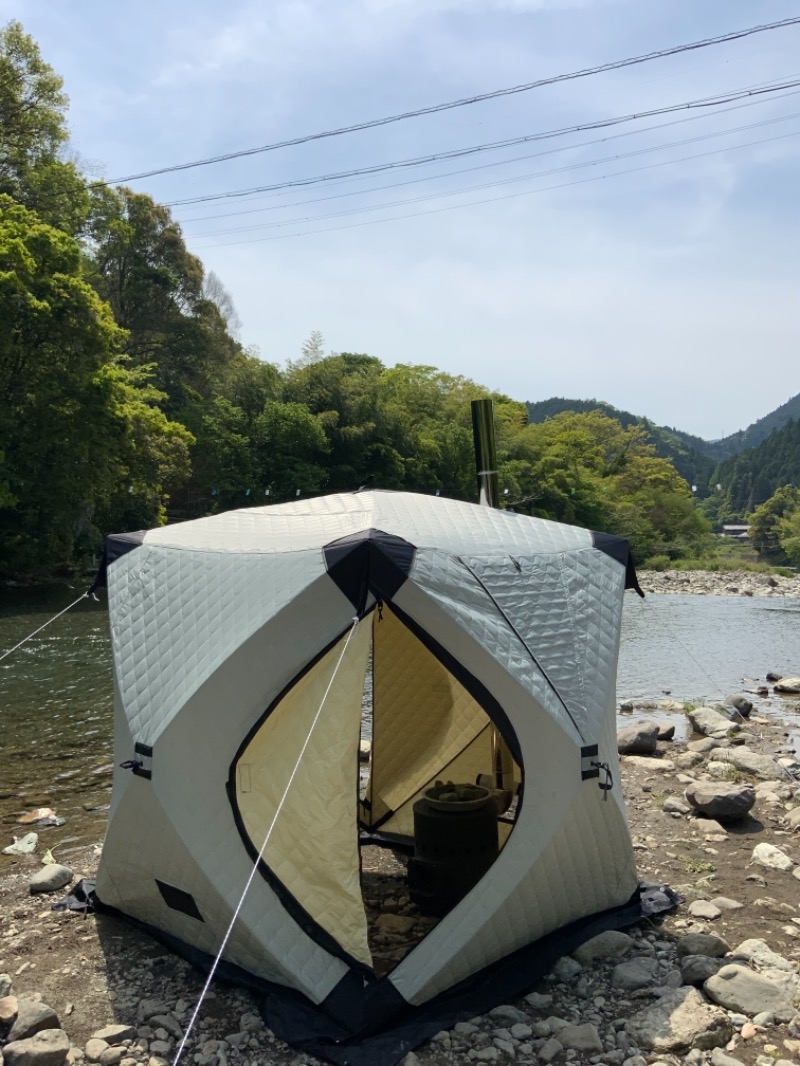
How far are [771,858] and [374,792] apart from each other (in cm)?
290

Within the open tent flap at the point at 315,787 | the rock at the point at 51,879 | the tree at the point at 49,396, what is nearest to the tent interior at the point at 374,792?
the open tent flap at the point at 315,787

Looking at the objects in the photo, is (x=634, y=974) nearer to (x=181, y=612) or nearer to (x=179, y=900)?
(x=179, y=900)

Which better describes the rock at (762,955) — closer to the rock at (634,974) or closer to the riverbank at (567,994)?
the riverbank at (567,994)

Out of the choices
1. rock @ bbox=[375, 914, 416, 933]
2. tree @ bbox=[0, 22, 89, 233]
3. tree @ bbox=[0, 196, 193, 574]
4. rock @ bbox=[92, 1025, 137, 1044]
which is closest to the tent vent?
rock @ bbox=[92, 1025, 137, 1044]

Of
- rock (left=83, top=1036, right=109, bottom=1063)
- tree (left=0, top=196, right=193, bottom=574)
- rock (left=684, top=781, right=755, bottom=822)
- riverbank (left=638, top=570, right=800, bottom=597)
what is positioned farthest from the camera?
riverbank (left=638, top=570, right=800, bottom=597)

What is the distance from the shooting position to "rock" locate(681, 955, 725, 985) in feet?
15.2

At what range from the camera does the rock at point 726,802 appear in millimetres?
7262

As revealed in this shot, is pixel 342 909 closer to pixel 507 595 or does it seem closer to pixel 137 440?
pixel 507 595

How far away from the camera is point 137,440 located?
97.1 ft

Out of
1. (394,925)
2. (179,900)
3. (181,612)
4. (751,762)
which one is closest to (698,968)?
(394,925)

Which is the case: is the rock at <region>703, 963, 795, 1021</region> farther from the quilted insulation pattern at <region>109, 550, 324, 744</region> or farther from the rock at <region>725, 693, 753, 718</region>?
the rock at <region>725, 693, 753, 718</region>

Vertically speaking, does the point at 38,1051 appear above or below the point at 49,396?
below

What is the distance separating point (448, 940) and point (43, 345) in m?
24.1

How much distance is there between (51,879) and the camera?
6035 millimetres
